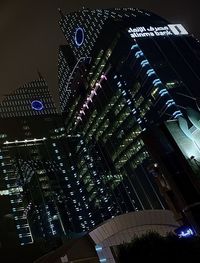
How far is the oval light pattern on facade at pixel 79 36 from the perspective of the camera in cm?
14925

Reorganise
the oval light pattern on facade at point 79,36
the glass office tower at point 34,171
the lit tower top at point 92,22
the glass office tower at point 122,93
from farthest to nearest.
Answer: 1. the glass office tower at point 34,171
2. the oval light pattern on facade at point 79,36
3. the lit tower top at point 92,22
4. the glass office tower at point 122,93

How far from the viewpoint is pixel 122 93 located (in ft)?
415

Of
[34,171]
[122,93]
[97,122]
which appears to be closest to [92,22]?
[122,93]

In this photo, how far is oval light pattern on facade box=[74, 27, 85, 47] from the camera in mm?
149250

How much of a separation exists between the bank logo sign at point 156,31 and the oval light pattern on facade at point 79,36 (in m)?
32.8

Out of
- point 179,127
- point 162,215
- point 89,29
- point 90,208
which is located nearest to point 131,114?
point 89,29

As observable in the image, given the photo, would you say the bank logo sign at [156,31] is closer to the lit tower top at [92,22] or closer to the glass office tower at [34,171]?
the lit tower top at [92,22]

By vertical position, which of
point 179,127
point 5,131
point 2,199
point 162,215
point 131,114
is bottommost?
point 162,215

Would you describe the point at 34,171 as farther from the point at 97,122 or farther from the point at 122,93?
the point at 122,93

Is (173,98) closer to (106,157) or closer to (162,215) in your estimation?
(106,157)

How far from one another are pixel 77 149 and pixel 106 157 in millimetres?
26721

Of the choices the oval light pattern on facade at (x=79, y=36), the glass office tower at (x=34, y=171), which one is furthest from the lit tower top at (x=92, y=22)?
the glass office tower at (x=34, y=171)

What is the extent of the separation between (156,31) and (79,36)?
40.2m

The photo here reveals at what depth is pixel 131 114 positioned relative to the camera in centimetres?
12319
